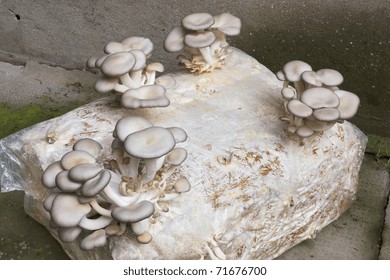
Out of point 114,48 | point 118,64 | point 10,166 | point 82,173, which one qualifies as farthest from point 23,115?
point 82,173

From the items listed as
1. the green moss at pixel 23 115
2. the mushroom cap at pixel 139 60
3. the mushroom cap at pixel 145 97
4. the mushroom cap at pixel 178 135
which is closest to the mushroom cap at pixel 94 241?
the mushroom cap at pixel 178 135

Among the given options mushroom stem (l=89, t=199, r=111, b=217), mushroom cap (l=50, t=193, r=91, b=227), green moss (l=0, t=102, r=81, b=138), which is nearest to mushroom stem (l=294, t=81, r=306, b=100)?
mushroom stem (l=89, t=199, r=111, b=217)

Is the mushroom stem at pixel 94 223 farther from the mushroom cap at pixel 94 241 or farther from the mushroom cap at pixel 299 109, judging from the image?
the mushroom cap at pixel 299 109

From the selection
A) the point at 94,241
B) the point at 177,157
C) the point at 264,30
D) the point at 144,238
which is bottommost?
the point at 264,30

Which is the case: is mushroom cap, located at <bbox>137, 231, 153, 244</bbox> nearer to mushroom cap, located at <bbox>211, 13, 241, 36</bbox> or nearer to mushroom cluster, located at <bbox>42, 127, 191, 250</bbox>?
mushroom cluster, located at <bbox>42, 127, 191, 250</bbox>

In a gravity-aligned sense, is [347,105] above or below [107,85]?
below

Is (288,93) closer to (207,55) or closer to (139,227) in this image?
(207,55)

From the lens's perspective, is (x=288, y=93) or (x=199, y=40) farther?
(x=199, y=40)
